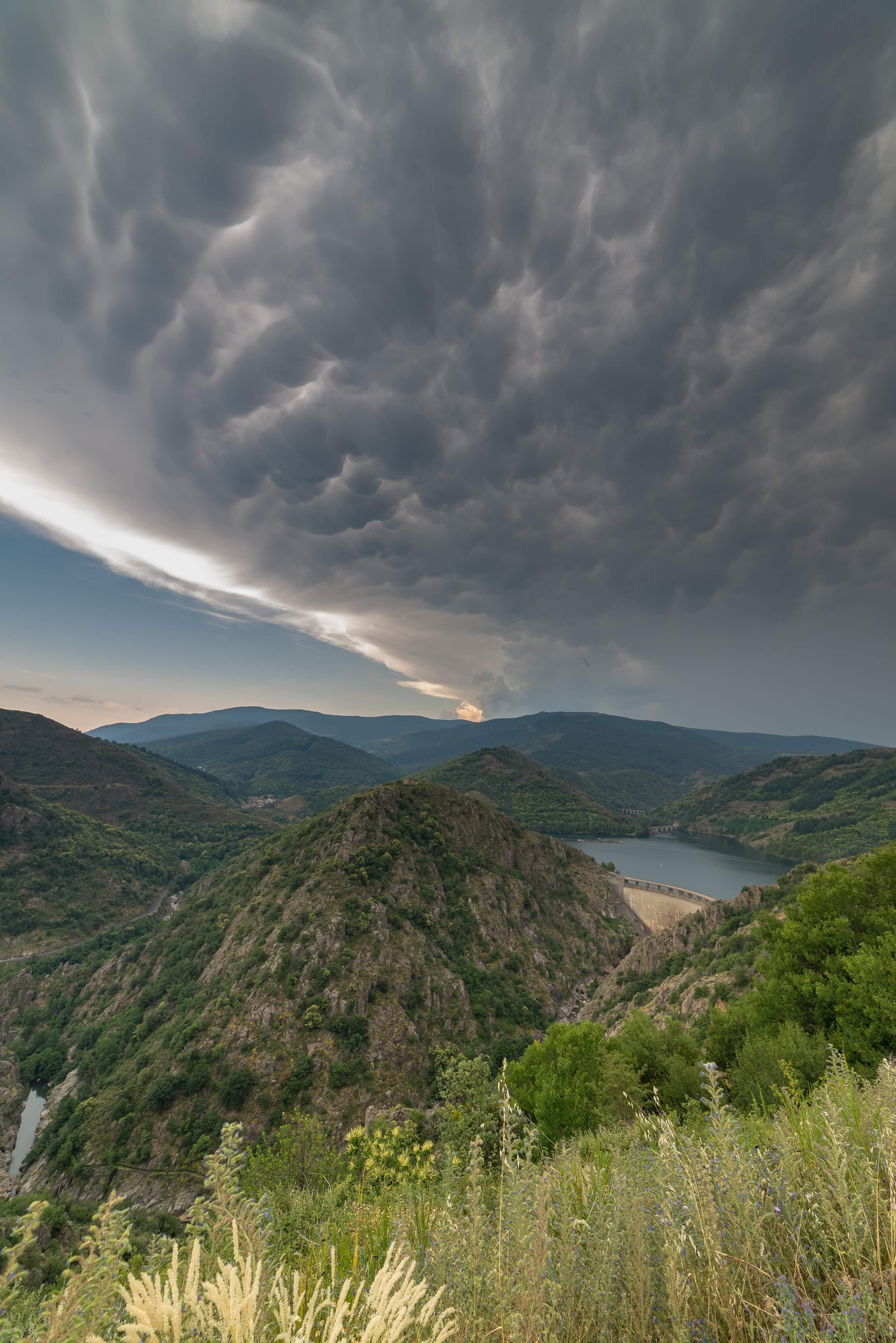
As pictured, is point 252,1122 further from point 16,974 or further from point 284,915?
point 16,974

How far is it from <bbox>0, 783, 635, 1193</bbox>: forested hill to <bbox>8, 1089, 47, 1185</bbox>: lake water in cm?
300

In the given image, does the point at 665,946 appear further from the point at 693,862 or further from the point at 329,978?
the point at 693,862

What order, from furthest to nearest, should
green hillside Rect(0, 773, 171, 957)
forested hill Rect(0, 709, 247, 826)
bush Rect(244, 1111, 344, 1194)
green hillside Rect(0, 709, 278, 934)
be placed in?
forested hill Rect(0, 709, 247, 826) < green hillside Rect(0, 709, 278, 934) < green hillside Rect(0, 773, 171, 957) < bush Rect(244, 1111, 344, 1194)

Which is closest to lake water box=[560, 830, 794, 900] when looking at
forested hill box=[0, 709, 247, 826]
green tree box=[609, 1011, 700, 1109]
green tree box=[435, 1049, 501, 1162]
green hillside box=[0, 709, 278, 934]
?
green tree box=[435, 1049, 501, 1162]

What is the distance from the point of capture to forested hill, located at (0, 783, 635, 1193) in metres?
39.3

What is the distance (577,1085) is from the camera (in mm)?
20266

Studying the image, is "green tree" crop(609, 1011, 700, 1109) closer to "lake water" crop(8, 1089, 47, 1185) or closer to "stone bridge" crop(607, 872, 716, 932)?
"lake water" crop(8, 1089, 47, 1185)

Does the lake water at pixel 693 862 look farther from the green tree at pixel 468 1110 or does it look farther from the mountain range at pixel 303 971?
the green tree at pixel 468 1110

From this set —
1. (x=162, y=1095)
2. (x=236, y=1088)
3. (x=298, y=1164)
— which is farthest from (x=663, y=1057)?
(x=162, y=1095)

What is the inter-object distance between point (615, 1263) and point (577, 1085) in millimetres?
21624

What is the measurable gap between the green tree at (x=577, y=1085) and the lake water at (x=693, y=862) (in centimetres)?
10633

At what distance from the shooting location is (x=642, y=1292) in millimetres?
3518

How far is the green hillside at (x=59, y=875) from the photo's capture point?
89.7m

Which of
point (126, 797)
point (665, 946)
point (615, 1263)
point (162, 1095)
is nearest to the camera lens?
point (615, 1263)
